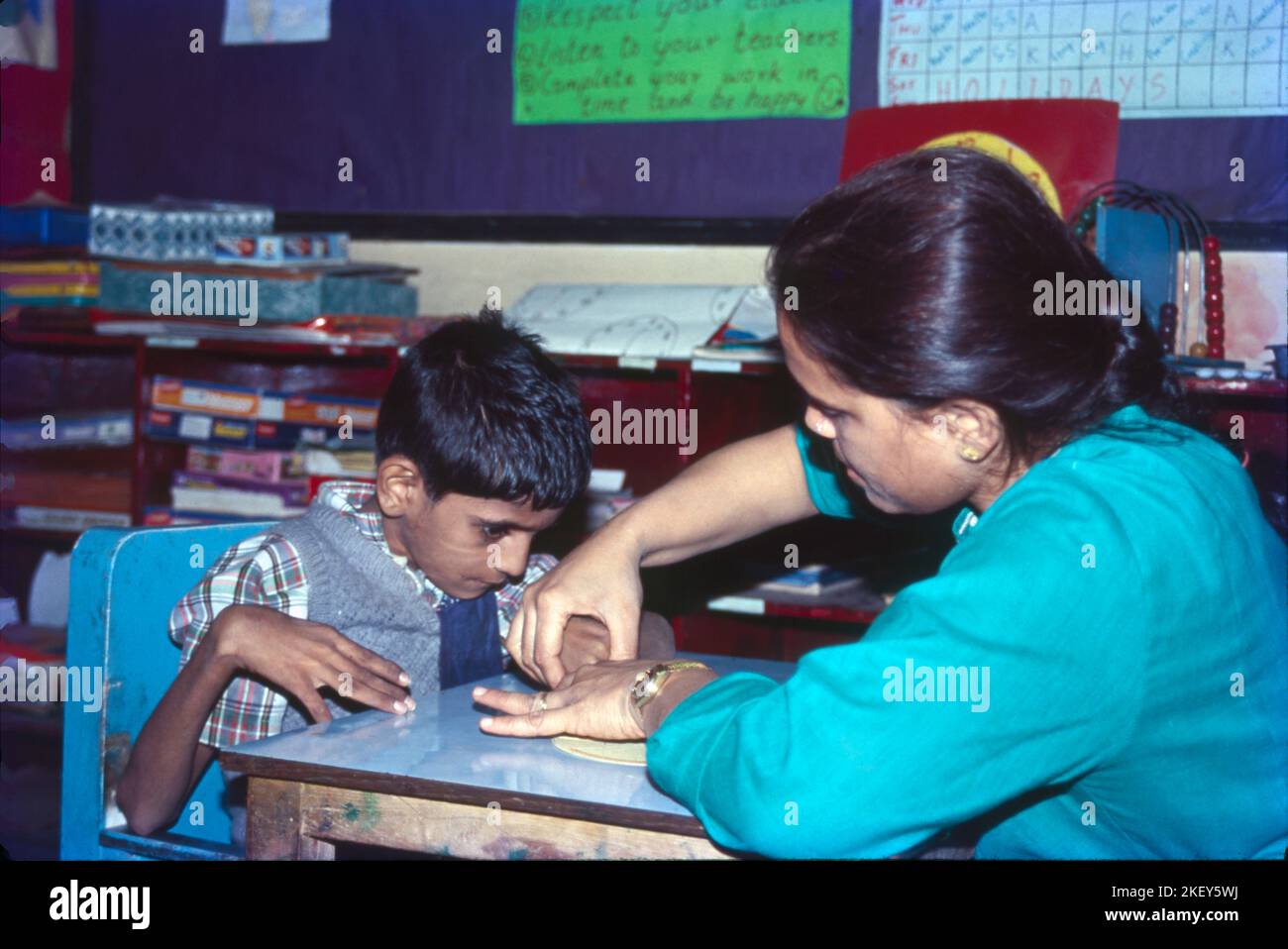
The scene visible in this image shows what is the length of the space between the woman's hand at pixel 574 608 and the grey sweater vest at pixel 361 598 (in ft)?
1.51

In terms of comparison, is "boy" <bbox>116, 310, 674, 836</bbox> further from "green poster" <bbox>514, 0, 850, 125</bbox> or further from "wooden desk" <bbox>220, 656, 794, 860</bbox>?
"green poster" <bbox>514, 0, 850, 125</bbox>

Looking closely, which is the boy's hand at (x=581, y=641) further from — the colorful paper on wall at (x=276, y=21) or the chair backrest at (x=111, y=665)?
the colorful paper on wall at (x=276, y=21)

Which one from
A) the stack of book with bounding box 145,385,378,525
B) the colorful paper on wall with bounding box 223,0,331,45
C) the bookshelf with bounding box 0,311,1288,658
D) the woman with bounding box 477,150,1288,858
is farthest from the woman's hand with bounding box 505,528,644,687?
the colorful paper on wall with bounding box 223,0,331,45

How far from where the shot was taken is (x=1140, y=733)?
3.57ft

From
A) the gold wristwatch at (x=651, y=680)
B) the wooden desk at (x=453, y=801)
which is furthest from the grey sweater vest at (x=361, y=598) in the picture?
the gold wristwatch at (x=651, y=680)

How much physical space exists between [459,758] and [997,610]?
528 mm

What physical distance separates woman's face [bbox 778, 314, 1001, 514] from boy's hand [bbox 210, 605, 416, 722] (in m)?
0.59

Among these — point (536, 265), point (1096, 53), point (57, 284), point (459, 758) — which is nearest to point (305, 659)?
point (459, 758)

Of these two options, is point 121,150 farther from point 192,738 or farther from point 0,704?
point 192,738

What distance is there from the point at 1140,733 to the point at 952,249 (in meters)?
0.44

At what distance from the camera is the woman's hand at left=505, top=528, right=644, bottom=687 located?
4.73ft

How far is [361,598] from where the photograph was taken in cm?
187

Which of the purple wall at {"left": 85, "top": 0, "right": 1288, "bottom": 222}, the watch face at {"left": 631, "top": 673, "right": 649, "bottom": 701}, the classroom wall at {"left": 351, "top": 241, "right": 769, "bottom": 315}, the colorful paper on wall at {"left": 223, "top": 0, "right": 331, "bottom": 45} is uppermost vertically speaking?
Answer: the colorful paper on wall at {"left": 223, "top": 0, "right": 331, "bottom": 45}

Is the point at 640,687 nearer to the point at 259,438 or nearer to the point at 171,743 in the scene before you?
the point at 171,743
